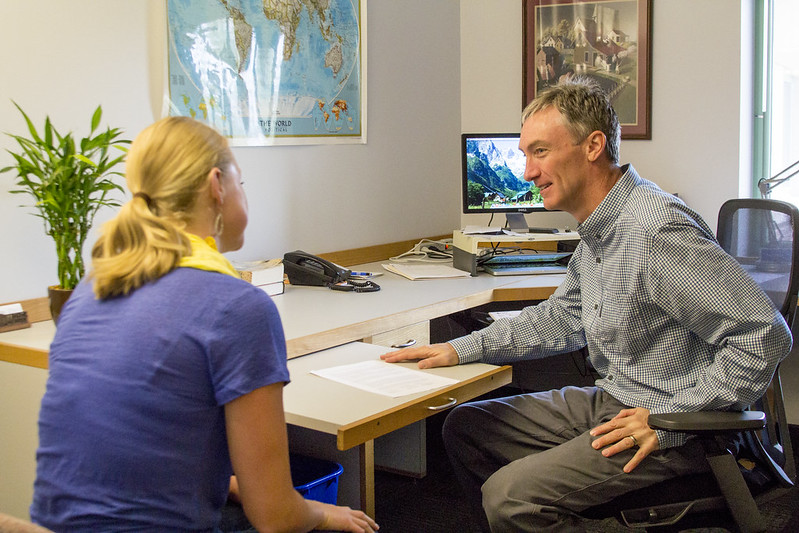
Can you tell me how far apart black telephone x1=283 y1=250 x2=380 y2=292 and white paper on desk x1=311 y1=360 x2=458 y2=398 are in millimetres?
808

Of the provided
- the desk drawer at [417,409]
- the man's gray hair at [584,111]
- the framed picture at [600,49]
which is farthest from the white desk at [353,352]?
the framed picture at [600,49]

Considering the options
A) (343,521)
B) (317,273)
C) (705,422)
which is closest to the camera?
(343,521)

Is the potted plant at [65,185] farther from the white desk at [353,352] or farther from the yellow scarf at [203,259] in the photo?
the yellow scarf at [203,259]

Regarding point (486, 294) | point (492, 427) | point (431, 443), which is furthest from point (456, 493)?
point (492, 427)

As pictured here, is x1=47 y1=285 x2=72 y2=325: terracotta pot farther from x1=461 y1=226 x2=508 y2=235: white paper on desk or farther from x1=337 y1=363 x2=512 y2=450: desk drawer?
x1=461 y1=226 x2=508 y2=235: white paper on desk

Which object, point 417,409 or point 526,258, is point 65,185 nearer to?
point 417,409

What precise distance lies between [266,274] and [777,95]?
2272mm

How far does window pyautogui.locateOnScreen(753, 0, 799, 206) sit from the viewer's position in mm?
3324

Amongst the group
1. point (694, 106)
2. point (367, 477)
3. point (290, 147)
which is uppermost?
point (694, 106)

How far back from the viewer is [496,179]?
3.21 metres

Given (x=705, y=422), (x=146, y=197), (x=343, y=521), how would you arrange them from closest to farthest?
(x=146, y=197) < (x=343, y=521) < (x=705, y=422)

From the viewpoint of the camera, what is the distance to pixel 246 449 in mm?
1143

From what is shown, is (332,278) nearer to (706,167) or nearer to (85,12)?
(85,12)

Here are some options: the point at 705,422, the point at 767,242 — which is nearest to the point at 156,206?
the point at 705,422
